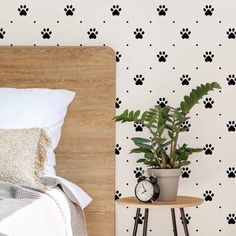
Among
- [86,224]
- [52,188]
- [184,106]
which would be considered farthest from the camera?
[86,224]

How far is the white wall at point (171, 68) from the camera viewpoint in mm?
3082

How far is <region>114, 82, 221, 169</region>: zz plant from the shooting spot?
2.82 metres

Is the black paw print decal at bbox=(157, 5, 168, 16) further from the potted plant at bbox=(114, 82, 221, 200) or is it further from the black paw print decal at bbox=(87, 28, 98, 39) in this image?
the potted plant at bbox=(114, 82, 221, 200)

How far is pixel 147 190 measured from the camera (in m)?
2.71

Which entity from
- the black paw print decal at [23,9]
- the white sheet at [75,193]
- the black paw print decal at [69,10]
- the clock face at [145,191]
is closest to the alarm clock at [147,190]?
the clock face at [145,191]

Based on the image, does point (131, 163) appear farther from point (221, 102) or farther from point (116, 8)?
point (116, 8)

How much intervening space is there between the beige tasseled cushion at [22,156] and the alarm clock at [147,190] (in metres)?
0.46

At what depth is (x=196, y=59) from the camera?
3.11 metres

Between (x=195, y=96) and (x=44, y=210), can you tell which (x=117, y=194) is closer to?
(x=195, y=96)

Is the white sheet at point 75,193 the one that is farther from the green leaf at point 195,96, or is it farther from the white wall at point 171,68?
the green leaf at point 195,96

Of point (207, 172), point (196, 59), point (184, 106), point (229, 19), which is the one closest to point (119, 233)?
point (207, 172)

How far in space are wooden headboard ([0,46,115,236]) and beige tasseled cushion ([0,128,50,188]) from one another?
1.21ft

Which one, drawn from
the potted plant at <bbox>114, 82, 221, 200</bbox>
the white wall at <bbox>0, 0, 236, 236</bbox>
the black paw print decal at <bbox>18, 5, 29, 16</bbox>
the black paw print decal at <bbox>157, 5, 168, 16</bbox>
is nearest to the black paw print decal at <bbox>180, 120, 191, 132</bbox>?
the white wall at <bbox>0, 0, 236, 236</bbox>

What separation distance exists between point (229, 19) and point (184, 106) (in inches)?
23.0
